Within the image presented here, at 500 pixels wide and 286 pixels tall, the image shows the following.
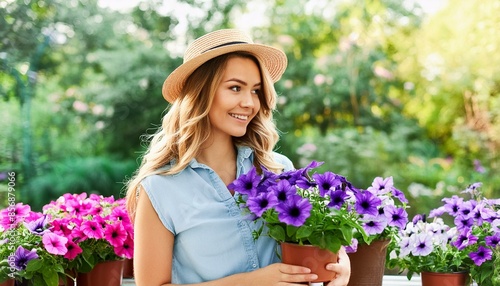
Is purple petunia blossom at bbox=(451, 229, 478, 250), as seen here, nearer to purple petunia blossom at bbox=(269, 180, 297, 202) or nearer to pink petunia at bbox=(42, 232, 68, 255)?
purple petunia blossom at bbox=(269, 180, 297, 202)

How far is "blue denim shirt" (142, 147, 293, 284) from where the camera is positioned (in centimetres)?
154

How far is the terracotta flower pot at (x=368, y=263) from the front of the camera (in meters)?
1.68

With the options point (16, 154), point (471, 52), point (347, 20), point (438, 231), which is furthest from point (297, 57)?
point (438, 231)

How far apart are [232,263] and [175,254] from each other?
5.8 inches

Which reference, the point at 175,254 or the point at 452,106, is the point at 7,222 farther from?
the point at 452,106

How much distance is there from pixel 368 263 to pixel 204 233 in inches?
18.0

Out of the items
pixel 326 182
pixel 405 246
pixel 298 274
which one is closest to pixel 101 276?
pixel 298 274

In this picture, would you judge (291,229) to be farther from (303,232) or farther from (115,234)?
(115,234)

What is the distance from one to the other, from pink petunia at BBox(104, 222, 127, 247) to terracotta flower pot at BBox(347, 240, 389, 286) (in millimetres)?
601

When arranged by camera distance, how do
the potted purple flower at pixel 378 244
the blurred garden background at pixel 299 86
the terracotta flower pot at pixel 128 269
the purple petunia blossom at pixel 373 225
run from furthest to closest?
the blurred garden background at pixel 299 86, the terracotta flower pot at pixel 128 269, the potted purple flower at pixel 378 244, the purple petunia blossom at pixel 373 225

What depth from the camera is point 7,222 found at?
5.42 feet

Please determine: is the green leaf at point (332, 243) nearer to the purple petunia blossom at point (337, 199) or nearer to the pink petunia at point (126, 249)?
the purple petunia blossom at point (337, 199)

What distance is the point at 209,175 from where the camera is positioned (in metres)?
1.63

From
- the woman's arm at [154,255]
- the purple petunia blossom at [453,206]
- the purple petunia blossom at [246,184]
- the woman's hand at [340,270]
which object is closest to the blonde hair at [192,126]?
the woman's arm at [154,255]
